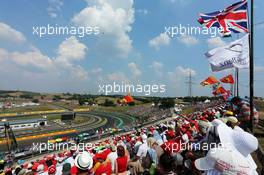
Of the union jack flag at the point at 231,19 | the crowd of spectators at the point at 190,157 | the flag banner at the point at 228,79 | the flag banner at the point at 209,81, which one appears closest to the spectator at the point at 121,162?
the crowd of spectators at the point at 190,157

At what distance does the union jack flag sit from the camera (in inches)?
407

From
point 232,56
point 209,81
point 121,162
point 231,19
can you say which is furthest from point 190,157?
point 209,81

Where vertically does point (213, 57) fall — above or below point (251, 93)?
above

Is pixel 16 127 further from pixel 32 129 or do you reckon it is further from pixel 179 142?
pixel 179 142

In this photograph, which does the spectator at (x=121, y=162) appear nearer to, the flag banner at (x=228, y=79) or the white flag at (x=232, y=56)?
the white flag at (x=232, y=56)

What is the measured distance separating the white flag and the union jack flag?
0.61m

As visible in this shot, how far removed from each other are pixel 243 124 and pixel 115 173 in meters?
6.77

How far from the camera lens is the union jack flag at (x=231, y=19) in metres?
10.3

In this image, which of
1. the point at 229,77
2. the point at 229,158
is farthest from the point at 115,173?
the point at 229,77

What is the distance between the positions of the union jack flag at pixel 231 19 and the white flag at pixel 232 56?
61 cm

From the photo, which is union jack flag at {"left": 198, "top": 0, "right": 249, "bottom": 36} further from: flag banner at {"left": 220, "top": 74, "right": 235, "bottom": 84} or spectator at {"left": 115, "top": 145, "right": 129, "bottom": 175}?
flag banner at {"left": 220, "top": 74, "right": 235, "bottom": 84}

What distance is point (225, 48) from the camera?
33.9 ft

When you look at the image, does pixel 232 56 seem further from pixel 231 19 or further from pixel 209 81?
Answer: pixel 209 81

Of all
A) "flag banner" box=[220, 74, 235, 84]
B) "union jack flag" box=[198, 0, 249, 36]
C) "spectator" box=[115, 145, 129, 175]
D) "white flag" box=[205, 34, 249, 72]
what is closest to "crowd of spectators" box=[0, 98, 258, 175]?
"spectator" box=[115, 145, 129, 175]
